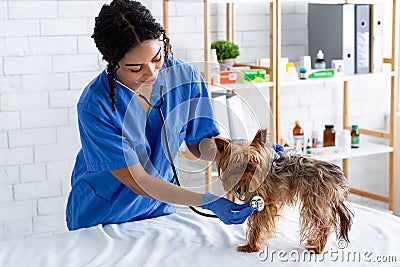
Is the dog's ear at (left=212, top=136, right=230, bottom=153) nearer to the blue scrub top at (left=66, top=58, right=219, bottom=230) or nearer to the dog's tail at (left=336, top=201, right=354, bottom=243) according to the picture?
the blue scrub top at (left=66, top=58, right=219, bottom=230)

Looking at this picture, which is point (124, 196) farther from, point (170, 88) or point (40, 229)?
point (40, 229)

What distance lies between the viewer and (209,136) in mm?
2045

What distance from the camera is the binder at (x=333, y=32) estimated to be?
3.38 meters

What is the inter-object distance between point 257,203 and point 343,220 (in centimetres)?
23

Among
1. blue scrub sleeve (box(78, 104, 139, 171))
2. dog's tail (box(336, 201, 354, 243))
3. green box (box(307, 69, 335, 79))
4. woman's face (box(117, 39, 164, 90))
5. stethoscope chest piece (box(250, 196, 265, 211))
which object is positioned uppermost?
woman's face (box(117, 39, 164, 90))

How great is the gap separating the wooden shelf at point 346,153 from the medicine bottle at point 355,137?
0.10 ft

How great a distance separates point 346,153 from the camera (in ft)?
11.5

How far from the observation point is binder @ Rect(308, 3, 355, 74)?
338cm

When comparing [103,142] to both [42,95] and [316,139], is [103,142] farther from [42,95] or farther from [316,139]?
[316,139]

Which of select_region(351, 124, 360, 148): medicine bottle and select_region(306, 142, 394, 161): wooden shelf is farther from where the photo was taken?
select_region(351, 124, 360, 148): medicine bottle

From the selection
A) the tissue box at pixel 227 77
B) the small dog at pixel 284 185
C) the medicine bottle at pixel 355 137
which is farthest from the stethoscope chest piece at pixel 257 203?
the medicine bottle at pixel 355 137

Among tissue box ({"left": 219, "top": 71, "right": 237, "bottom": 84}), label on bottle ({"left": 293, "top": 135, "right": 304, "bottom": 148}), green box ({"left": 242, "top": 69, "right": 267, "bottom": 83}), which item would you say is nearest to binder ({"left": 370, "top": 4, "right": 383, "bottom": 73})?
label on bottle ({"left": 293, "top": 135, "right": 304, "bottom": 148})

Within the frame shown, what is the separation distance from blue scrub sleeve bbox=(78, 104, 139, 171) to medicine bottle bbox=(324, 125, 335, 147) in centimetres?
187

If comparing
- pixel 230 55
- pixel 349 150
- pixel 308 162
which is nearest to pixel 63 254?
pixel 308 162
